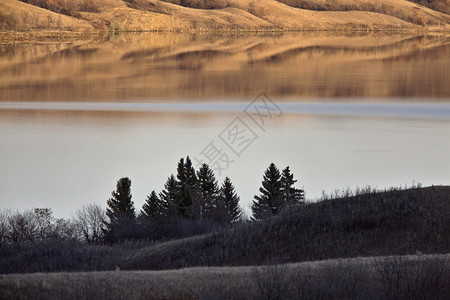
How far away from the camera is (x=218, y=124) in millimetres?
28312

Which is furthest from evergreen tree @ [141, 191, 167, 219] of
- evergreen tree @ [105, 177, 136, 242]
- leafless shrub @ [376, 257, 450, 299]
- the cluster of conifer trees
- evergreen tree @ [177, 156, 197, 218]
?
leafless shrub @ [376, 257, 450, 299]

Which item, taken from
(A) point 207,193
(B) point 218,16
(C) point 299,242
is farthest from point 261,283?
(B) point 218,16

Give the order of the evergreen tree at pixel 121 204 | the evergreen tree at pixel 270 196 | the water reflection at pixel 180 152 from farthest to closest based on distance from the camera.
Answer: the water reflection at pixel 180 152 → the evergreen tree at pixel 270 196 → the evergreen tree at pixel 121 204

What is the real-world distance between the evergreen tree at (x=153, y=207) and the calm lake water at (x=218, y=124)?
93 cm

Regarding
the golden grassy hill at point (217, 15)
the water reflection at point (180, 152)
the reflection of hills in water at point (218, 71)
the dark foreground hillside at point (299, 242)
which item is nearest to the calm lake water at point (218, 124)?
the water reflection at point (180, 152)

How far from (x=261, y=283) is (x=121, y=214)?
9517 millimetres

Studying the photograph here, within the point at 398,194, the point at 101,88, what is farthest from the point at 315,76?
the point at 398,194

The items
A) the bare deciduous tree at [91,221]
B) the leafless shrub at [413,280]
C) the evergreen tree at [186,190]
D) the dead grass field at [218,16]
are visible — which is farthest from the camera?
the dead grass field at [218,16]

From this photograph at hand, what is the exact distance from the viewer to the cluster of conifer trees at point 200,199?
17.4 meters

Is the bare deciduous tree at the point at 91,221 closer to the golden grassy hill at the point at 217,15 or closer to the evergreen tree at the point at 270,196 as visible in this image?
the evergreen tree at the point at 270,196

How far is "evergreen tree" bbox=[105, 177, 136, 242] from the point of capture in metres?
15.2

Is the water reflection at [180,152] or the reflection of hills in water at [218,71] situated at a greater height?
the reflection of hills in water at [218,71]

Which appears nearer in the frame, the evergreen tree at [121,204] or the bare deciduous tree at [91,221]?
the bare deciduous tree at [91,221]

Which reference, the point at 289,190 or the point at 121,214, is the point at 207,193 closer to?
the point at 289,190
